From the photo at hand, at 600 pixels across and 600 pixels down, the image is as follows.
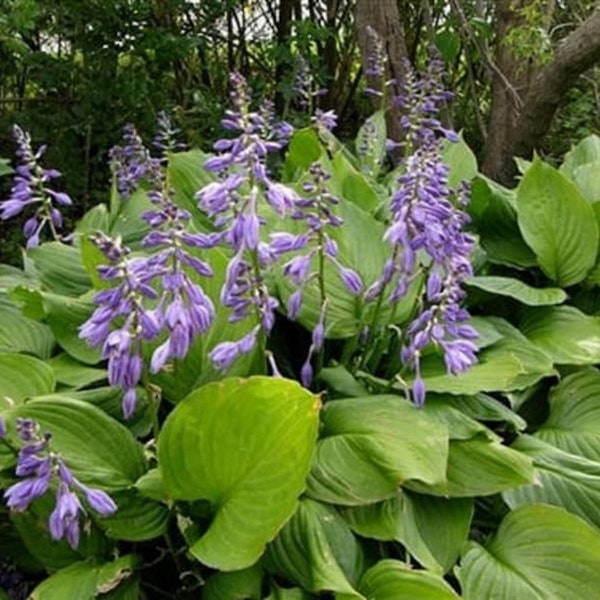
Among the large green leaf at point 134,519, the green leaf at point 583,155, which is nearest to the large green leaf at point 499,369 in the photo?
the large green leaf at point 134,519

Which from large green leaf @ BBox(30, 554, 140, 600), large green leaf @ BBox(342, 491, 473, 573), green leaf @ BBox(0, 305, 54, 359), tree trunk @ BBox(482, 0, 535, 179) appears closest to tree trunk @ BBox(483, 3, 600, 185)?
tree trunk @ BBox(482, 0, 535, 179)

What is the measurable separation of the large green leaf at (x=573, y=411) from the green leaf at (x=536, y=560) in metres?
0.31

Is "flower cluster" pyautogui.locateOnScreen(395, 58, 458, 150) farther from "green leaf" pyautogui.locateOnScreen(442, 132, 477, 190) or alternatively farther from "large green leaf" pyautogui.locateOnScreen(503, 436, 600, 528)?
"large green leaf" pyautogui.locateOnScreen(503, 436, 600, 528)

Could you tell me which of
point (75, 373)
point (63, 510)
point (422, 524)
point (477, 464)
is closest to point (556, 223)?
point (477, 464)

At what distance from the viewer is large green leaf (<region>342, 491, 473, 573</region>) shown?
158 cm

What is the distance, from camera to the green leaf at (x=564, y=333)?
2047 millimetres

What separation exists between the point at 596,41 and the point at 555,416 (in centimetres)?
179

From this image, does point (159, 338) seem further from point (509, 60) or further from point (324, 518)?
point (509, 60)

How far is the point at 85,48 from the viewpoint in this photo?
4.32 meters

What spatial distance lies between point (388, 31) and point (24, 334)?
2.50 meters

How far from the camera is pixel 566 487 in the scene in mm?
1766

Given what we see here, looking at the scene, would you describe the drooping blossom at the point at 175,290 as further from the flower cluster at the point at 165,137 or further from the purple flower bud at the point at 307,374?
the flower cluster at the point at 165,137

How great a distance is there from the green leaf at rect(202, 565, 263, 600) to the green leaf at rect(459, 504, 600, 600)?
381 millimetres

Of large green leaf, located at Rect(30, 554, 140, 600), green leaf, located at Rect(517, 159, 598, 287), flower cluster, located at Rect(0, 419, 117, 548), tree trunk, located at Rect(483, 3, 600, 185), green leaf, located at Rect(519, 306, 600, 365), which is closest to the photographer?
flower cluster, located at Rect(0, 419, 117, 548)
